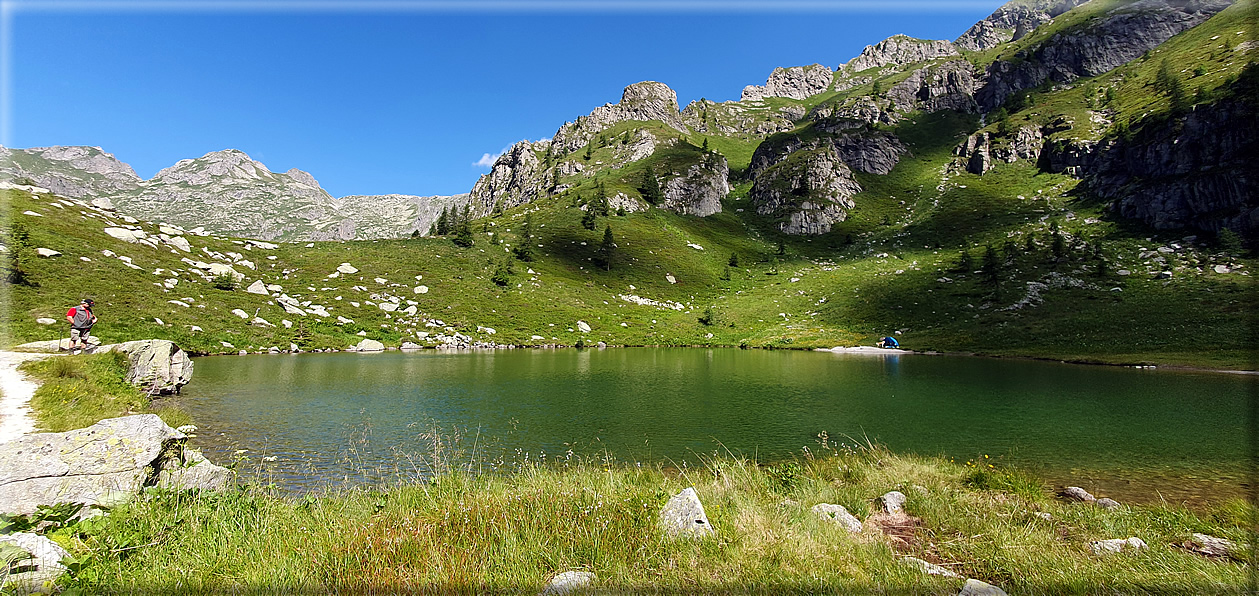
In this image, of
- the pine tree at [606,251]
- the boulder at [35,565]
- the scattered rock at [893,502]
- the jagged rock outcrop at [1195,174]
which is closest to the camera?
the boulder at [35,565]

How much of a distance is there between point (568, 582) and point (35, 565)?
565cm

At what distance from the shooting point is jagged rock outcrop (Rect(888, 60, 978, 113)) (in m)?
182

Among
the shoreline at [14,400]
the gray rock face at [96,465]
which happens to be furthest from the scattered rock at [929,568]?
the shoreline at [14,400]

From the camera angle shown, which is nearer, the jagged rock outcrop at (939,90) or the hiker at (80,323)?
the hiker at (80,323)

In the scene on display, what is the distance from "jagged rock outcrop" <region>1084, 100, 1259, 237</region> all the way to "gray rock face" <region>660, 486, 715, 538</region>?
10277cm

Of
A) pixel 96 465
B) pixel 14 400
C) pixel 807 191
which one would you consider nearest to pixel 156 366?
pixel 14 400

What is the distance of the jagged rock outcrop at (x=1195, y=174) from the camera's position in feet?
224

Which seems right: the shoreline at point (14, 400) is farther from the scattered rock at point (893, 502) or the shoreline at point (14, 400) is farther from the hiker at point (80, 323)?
the scattered rock at point (893, 502)

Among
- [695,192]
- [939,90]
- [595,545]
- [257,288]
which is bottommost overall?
[595,545]

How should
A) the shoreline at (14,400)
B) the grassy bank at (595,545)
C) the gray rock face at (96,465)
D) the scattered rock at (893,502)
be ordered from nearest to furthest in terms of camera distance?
the grassy bank at (595,545) → the gray rock face at (96,465) → the scattered rock at (893,502) → the shoreline at (14,400)

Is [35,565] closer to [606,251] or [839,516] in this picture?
[839,516]

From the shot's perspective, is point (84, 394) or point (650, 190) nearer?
point (84, 394)

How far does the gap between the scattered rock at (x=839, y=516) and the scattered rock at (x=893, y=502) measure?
1283 mm

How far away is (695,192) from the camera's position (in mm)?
130250
